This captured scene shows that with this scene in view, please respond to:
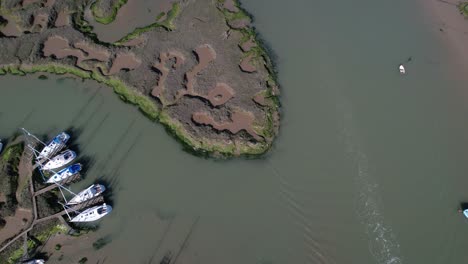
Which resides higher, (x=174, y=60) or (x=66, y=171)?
(x=174, y=60)

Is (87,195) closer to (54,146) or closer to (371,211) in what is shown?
(54,146)

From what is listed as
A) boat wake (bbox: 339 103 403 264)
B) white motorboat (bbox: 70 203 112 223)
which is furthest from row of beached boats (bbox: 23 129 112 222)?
boat wake (bbox: 339 103 403 264)

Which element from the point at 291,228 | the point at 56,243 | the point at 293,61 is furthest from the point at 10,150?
the point at 293,61

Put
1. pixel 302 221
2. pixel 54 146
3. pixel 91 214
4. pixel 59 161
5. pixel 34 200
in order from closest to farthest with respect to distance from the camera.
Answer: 1. pixel 91 214
2. pixel 302 221
3. pixel 34 200
4. pixel 59 161
5. pixel 54 146

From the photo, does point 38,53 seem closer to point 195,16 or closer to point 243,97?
point 195,16

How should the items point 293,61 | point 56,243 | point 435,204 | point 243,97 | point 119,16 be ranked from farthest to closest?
point 119,16 → point 293,61 → point 243,97 → point 435,204 → point 56,243

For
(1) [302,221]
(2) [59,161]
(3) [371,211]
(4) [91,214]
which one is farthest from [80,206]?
(3) [371,211]
